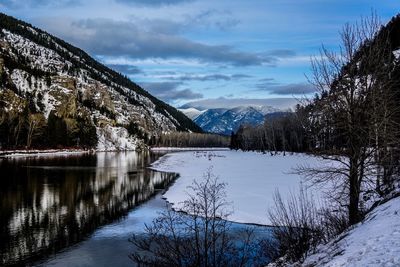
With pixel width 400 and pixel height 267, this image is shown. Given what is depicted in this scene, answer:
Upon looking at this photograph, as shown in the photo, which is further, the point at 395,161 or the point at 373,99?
the point at 395,161

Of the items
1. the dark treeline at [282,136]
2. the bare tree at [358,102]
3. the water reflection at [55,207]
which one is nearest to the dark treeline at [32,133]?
the dark treeline at [282,136]

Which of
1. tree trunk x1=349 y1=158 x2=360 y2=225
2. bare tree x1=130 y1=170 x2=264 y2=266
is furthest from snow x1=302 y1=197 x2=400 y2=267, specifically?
bare tree x1=130 y1=170 x2=264 y2=266

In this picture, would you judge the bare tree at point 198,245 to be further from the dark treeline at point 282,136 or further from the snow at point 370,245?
the dark treeline at point 282,136

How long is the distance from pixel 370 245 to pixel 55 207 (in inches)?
1140

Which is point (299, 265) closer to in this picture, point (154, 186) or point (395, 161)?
point (395, 161)

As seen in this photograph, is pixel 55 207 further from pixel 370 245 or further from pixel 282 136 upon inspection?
pixel 282 136

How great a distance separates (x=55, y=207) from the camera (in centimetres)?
3372

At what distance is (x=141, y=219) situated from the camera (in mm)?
29703

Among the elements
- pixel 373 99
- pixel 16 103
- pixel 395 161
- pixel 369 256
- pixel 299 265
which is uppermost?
pixel 16 103

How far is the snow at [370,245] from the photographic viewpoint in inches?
350

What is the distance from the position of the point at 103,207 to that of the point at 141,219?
6.40 meters

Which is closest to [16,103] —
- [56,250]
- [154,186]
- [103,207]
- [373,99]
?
[154,186]

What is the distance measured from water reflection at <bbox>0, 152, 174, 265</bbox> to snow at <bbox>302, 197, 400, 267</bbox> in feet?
48.6

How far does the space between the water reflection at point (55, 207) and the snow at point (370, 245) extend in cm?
1480
